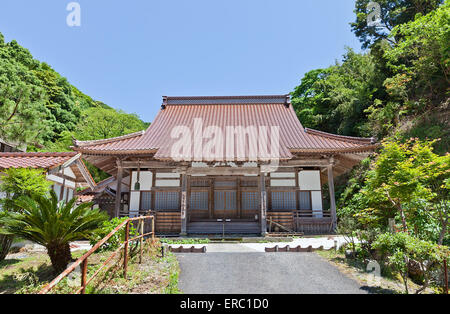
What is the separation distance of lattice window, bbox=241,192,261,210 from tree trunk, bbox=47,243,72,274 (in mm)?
9274

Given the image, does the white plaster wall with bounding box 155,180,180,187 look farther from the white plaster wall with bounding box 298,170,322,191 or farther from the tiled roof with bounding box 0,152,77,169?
the white plaster wall with bounding box 298,170,322,191

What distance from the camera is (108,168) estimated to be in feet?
51.2

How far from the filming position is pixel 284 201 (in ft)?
45.4

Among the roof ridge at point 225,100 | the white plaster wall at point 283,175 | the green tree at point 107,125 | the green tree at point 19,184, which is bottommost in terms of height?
the green tree at point 19,184

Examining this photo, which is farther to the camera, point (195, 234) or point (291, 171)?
point (291, 171)

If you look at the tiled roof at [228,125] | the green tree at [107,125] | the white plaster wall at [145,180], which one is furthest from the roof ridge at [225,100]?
the green tree at [107,125]

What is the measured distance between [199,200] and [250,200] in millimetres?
2903

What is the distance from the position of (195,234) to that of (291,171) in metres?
6.24

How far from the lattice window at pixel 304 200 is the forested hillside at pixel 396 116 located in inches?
67.4

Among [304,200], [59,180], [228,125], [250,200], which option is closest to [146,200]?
[59,180]

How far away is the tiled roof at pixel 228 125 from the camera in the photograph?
12367 millimetres

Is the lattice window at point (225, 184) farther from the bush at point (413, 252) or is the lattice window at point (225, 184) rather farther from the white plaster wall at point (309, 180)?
the bush at point (413, 252)
